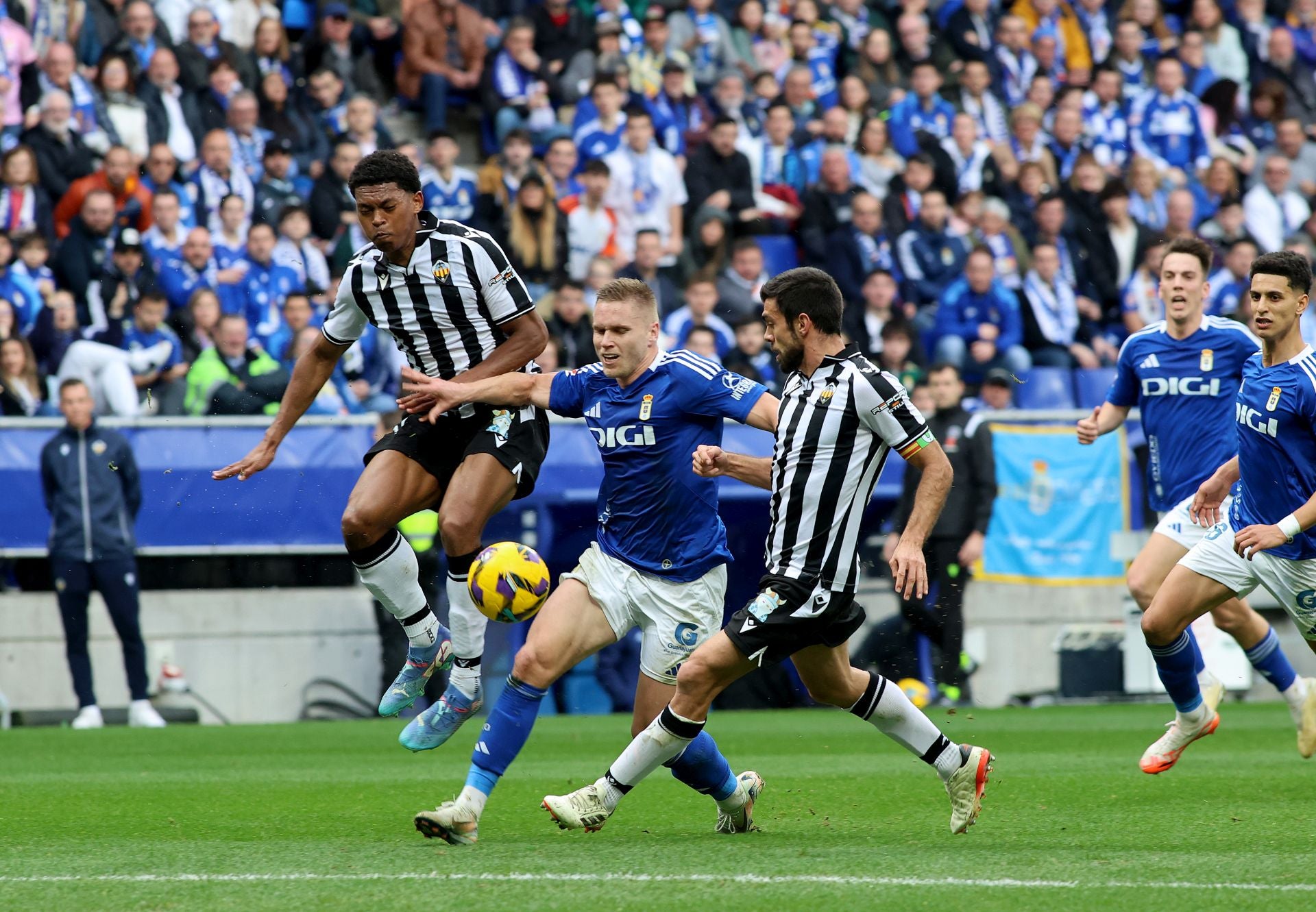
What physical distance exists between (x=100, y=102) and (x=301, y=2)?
2788 millimetres

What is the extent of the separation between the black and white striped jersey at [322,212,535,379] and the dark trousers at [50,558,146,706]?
19.5ft

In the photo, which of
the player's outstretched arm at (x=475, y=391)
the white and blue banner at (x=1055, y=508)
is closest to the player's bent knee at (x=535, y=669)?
the player's outstretched arm at (x=475, y=391)

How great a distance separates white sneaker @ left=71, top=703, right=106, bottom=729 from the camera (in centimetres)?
1317

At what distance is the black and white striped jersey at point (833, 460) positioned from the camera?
21.4ft

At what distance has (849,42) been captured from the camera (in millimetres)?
19734

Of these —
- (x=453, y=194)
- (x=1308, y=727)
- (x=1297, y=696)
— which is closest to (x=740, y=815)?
(x=1308, y=727)

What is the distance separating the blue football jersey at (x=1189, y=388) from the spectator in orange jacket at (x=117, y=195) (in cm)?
858

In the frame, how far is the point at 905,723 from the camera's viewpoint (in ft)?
22.6

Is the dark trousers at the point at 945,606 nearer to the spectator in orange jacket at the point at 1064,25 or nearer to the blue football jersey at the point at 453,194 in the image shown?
the blue football jersey at the point at 453,194

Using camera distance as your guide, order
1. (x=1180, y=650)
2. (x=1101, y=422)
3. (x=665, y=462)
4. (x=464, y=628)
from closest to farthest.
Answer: (x=665, y=462) → (x=464, y=628) → (x=1180, y=650) → (x=1101, y=422)

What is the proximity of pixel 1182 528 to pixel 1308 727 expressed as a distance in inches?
47.6

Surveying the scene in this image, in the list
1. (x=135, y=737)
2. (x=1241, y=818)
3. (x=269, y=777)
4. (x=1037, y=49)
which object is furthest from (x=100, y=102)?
(x=1241, y=818)

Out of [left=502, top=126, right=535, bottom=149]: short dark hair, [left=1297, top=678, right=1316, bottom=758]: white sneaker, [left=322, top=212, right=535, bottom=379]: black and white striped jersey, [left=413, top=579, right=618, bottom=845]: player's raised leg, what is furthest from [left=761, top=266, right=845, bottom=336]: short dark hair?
[left=502, top=126, right=535, bottom=149]: short dark hair

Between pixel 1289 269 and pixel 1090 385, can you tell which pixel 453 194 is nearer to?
pixel 1090 385
